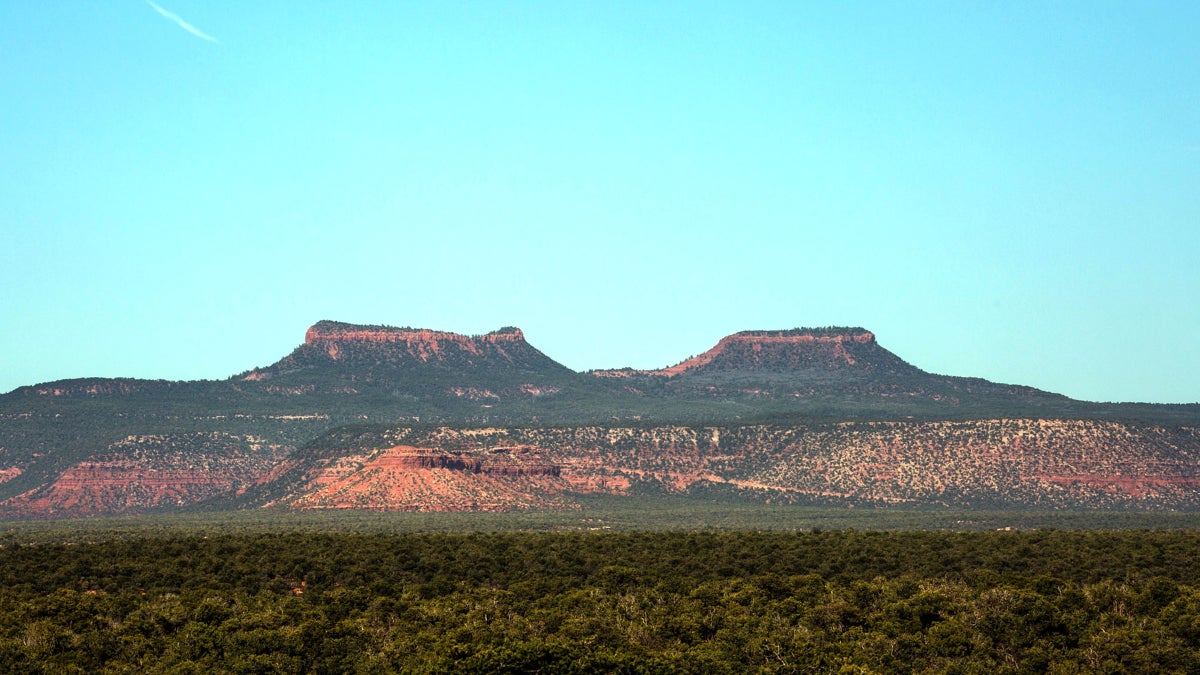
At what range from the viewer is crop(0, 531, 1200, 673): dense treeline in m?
61.6

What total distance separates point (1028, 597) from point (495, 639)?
80.2ft

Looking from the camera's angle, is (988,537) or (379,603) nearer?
(379,603)

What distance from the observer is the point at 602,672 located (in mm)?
56656

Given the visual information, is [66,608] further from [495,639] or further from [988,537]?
[988,537]

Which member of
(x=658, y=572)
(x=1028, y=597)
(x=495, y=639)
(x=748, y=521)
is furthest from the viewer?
(x=748, y=521)

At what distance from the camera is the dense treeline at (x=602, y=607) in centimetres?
6159

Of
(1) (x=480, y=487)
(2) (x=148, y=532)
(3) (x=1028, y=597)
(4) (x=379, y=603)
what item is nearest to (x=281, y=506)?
(1) (x=480, y=487)

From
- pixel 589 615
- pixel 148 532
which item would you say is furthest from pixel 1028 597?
pixel 148 532

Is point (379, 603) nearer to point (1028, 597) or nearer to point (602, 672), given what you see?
point (602, 672)

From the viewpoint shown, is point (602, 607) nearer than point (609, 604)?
Yes

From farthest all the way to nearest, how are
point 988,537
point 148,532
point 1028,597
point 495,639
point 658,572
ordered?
point 148,532, point 988,537, point 658,572, point 1028,597, point 495,639

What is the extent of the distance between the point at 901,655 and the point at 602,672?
45.7 ft

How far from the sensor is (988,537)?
110 meters

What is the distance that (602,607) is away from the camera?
7344cm
